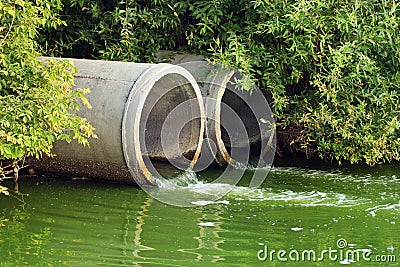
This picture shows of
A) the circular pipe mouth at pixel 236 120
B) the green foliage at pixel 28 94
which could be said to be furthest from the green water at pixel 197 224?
the circular pipe mouth at pixel 236 120

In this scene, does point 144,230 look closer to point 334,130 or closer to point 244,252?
point 244,252

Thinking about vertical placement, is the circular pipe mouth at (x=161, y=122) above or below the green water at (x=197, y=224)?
above

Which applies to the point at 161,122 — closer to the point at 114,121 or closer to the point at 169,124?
the point at 169,124

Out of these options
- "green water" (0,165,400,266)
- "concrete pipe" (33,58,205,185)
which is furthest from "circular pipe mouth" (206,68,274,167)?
"green water" (0,165,400,266)

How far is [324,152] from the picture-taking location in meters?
9.57

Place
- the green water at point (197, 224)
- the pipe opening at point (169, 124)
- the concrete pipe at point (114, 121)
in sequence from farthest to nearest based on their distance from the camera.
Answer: the pipe opening at point (169, 124) < the concrete pipe at point (114, 121) < the green water at point (197, 224)

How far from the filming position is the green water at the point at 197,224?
5758 mm

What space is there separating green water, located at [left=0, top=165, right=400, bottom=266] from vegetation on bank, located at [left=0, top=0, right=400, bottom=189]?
2.53 feet

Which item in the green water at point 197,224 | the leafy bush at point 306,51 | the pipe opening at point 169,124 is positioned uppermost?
the leafy bush at point 306,51

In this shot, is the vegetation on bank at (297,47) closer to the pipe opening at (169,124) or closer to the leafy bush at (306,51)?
the leafy bush at (306,51)

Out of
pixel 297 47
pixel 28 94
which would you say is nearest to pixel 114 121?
pixel 28 94

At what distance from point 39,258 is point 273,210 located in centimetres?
253

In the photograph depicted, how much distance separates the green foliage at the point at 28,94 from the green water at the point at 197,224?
0.65 metres

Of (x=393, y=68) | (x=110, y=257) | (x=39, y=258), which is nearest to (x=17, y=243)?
(x=39, y=258)
